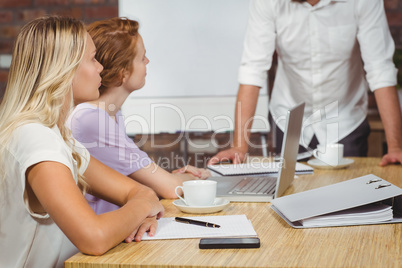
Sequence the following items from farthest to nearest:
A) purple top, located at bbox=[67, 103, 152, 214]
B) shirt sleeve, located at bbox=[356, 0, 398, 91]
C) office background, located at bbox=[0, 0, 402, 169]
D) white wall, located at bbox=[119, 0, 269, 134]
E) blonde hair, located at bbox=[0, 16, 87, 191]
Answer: office background, located at bbox=[0, 0, 402, 169]
white wall, located at bbox=[119, 0, 269, 134]
shirt sleeve, located at bbox=[356, 0, 398, 91]
purple top, located at bbox=[67, 103, 152, 214]
blonde hair, located at bbox=[0, 16, 87, 191]

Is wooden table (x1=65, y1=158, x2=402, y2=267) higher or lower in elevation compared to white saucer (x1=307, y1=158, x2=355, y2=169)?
higher

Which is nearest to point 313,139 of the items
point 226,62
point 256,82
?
point 256,82

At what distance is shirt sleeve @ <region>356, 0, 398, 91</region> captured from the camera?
2.01 m

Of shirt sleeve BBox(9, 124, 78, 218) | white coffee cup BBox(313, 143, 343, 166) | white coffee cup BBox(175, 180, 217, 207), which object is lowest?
white coffee cup BBox(313, 143, 343, 166)

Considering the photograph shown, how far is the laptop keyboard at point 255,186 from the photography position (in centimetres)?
134

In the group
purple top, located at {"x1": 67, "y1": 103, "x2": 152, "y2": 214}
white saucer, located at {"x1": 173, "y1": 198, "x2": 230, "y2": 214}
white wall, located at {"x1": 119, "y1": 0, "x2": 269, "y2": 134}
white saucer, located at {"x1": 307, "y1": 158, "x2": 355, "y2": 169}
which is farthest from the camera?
white wall, located at {"x1": 119, "y1": 0, "x2": 269, "y2": 134}

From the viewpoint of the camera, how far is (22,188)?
40.5 inches

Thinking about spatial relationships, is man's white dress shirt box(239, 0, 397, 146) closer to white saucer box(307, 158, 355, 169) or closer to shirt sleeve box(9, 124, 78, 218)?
white saucer box(307, 158, 355, 169)

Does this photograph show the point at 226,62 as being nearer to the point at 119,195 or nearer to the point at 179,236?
the point at 119,195

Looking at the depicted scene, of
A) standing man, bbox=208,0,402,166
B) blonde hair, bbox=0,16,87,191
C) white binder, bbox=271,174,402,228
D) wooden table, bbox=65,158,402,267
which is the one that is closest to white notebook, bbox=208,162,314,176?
standing man, bbox=208,0,402,166

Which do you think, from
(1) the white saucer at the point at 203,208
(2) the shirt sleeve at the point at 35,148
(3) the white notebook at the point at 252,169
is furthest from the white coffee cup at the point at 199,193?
(3) the white notebook at the point at 252,169

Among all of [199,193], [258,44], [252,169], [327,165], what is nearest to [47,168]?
[199,193]

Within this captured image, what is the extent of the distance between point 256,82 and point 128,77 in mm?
620

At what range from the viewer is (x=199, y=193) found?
1.20 meters
